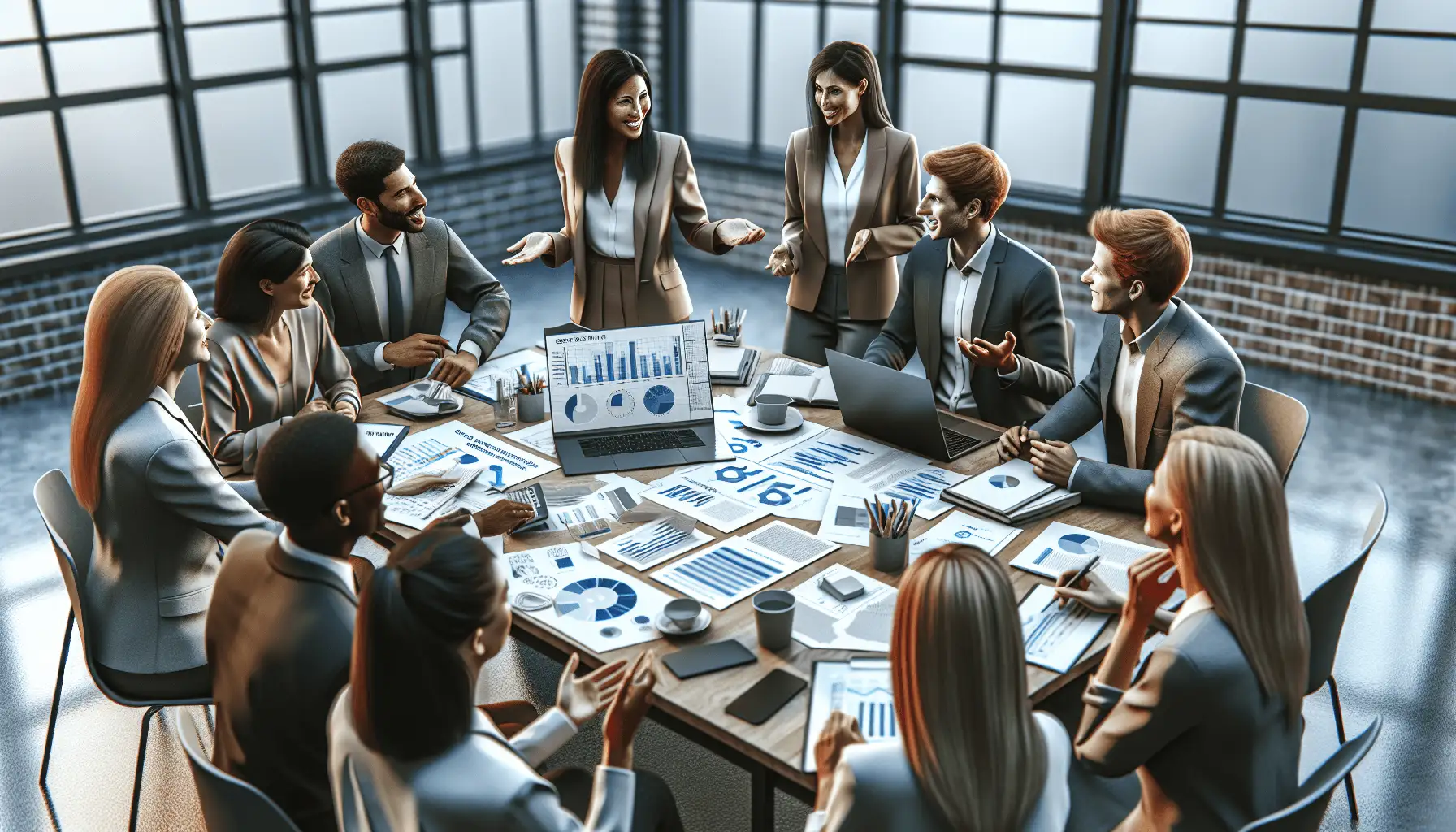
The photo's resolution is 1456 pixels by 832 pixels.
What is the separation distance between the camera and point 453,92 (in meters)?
8.08

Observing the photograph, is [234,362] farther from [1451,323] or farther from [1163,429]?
[1451,323]

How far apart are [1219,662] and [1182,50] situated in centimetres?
549

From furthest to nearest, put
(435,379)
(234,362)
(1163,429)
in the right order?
1. (435,379)
2. (234,362)
3. (1163,429)

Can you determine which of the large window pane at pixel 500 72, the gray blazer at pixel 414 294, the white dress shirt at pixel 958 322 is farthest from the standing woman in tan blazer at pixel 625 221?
the large window pane at pixel 500 72

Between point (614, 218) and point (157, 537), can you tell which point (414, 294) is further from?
point (157, 537)

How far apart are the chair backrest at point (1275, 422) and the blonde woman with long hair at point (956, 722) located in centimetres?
171

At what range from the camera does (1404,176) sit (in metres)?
6.23

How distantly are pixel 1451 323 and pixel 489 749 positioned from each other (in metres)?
5.72

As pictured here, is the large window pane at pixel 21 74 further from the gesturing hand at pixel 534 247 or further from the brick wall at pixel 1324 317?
the brick wall at pixel 1324 317

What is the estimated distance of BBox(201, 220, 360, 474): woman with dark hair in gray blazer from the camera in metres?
3.34

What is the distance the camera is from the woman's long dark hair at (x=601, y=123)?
14.1 ft

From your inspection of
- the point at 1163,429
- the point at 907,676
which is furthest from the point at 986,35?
the point at 907,676

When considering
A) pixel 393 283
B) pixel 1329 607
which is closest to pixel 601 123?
pixel 393 283

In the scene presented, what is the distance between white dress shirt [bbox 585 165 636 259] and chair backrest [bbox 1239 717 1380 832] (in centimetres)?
310
